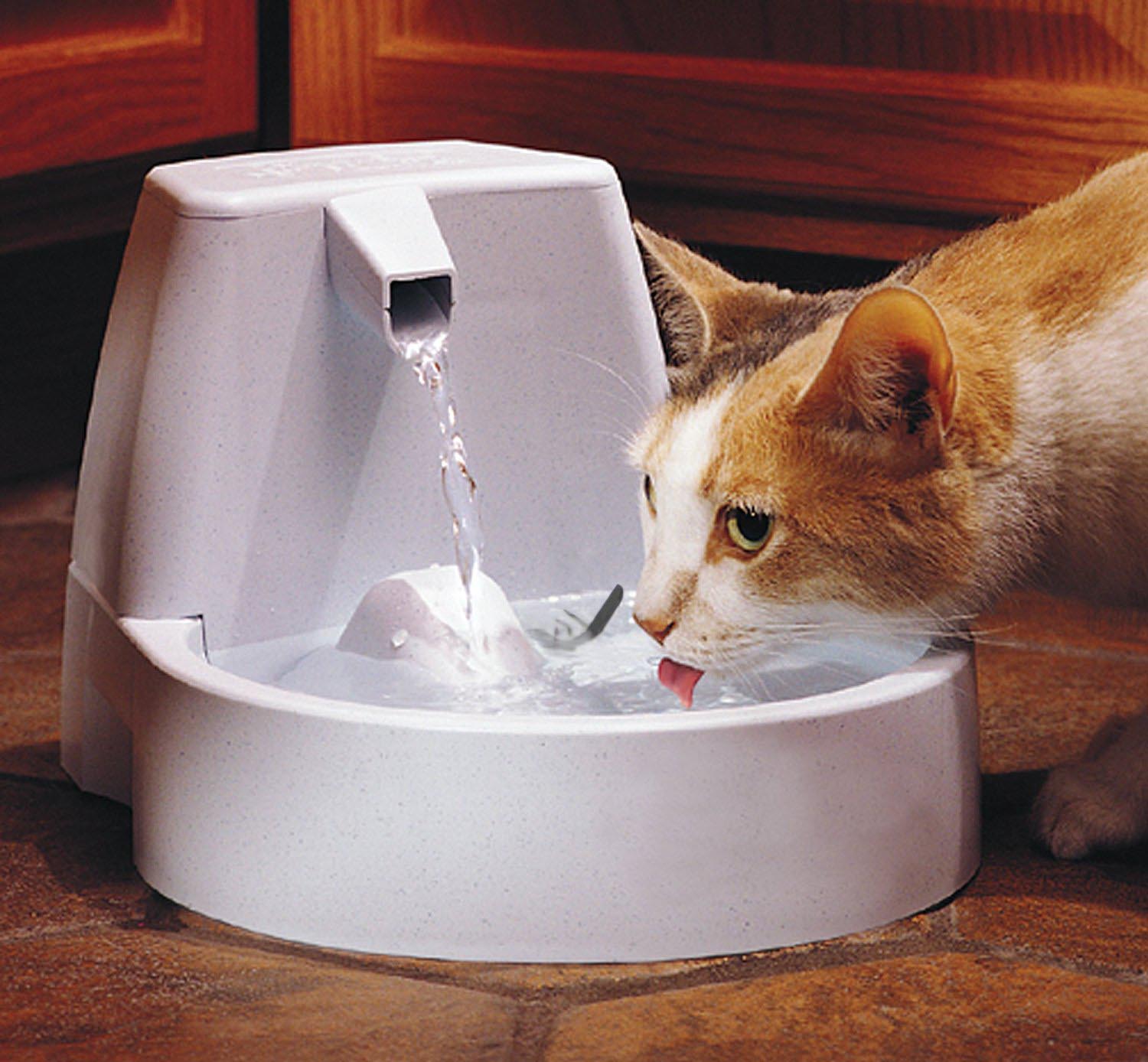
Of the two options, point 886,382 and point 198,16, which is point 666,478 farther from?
point 198,16

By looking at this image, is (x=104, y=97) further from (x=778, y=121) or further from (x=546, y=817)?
(x=546, y=817)

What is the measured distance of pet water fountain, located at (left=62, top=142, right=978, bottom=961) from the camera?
40.9 inches

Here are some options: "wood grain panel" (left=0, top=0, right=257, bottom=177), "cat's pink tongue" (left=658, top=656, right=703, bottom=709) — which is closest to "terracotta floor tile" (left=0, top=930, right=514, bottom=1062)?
"cat's pink tongue" (left=658, top=656, right=703, bottom=709)

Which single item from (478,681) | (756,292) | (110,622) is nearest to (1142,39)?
(756,292)

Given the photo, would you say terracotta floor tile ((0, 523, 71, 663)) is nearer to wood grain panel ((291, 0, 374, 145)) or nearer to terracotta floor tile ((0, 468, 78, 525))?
terracotta floor tile ((0, 468, 78, 525))

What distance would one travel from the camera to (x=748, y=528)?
1153mm

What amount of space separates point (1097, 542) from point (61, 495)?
1439mm

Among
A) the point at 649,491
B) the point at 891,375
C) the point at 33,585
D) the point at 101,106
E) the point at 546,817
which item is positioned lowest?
the point at 33,585

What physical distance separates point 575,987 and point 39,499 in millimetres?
1399

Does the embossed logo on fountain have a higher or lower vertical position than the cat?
higher

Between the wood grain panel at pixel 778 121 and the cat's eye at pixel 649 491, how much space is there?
0.65 meters

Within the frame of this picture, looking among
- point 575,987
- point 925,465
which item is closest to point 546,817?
point 575,987

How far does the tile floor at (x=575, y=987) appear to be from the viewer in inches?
38.8

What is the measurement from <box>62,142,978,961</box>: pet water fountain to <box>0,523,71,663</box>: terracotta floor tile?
0.40m
